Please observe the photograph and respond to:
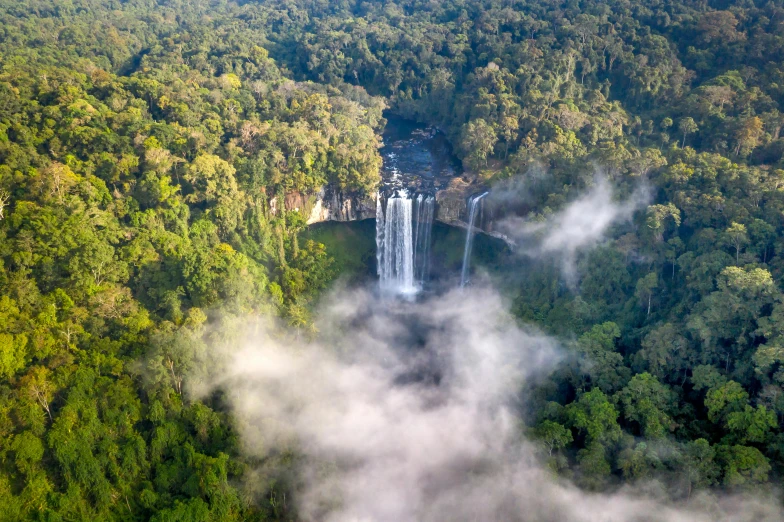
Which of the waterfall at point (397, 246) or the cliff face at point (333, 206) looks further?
the waterfall at point (397, 246)

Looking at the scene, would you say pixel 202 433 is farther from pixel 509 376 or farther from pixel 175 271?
pixel 509 376

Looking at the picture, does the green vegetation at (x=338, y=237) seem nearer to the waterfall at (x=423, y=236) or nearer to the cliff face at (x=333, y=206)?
the cliff face at (x=333, y=206)

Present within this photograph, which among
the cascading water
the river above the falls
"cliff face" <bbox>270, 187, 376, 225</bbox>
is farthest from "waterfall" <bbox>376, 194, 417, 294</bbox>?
the river above the falls

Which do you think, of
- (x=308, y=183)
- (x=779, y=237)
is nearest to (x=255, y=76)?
(x=308, y=183)

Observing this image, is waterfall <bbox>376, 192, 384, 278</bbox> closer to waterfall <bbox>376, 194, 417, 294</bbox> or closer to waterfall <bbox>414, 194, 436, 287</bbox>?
waterfall <bbox>376, 194, 417, 294</bbox>

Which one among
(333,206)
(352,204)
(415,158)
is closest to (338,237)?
(333,206)

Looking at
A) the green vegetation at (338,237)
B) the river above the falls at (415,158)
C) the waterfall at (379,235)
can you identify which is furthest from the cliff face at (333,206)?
the river above the falls at (415,158)
